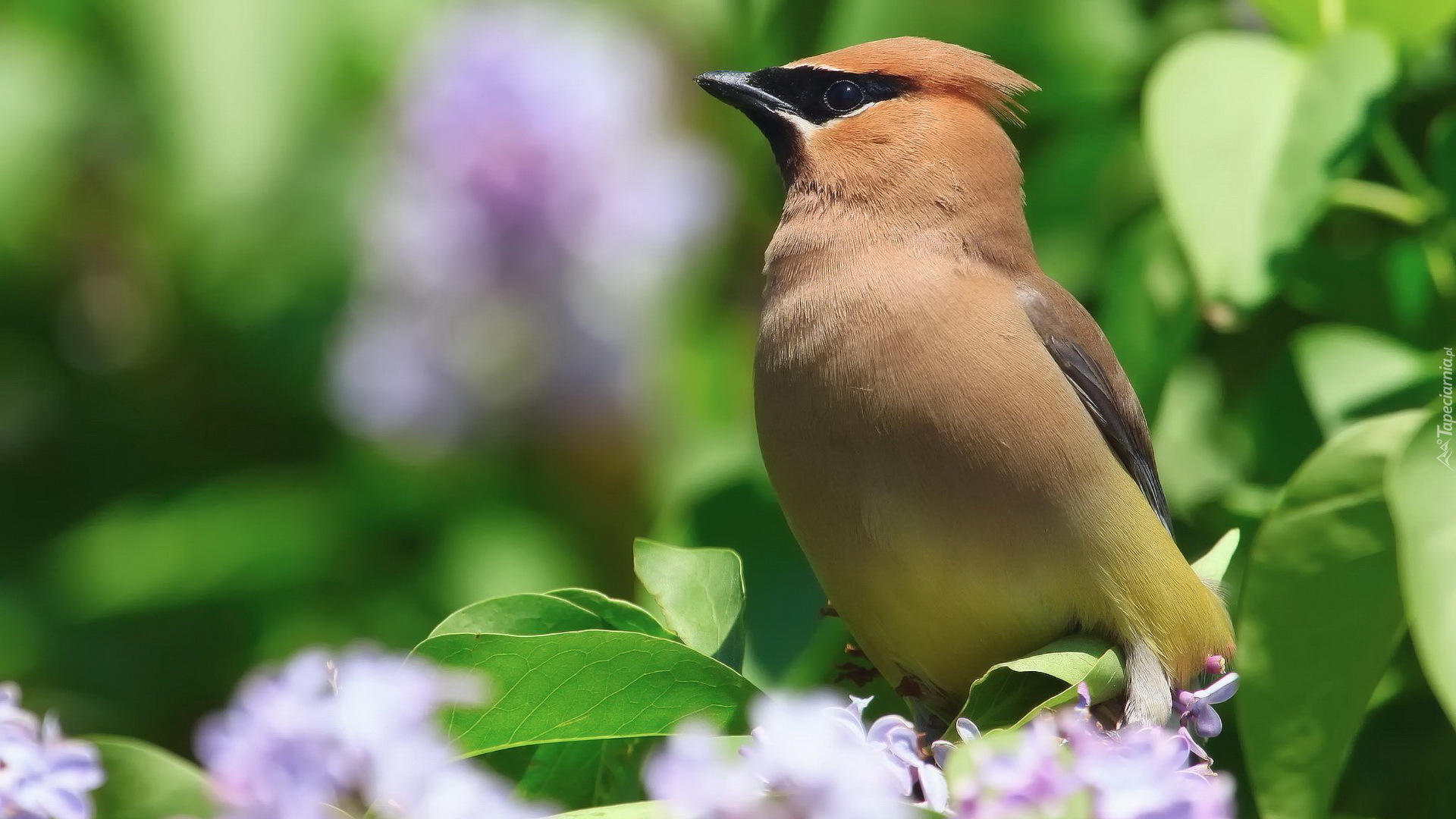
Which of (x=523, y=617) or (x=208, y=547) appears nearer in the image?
(x=523, y=617)

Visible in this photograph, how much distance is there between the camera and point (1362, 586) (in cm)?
226

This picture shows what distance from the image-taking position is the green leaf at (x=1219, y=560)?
7.91ft

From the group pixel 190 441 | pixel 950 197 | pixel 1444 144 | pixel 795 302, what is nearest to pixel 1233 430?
pixel 1444 144

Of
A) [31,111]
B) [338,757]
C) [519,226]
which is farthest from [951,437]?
[31,111]

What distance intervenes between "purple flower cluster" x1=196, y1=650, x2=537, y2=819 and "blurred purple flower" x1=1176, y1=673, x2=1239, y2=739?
98cm

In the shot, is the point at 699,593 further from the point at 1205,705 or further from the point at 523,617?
the point at 1205,705

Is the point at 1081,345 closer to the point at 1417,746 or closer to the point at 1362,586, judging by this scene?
the point at 1362,586

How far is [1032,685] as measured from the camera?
2066 mm

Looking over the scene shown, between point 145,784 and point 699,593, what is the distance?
68cm

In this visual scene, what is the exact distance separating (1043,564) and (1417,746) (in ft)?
3.17

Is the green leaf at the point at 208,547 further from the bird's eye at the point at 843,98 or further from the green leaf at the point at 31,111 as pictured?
the bird's eye at the point at 843,98

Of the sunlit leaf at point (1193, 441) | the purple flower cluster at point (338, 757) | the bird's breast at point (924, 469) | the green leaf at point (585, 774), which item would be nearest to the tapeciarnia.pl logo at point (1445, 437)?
the bird's breast at point (924, 469)

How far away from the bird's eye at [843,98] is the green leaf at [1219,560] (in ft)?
2.77

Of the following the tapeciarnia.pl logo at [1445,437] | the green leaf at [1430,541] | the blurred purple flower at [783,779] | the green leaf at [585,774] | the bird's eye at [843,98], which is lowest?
the green leaf at [585,774]
